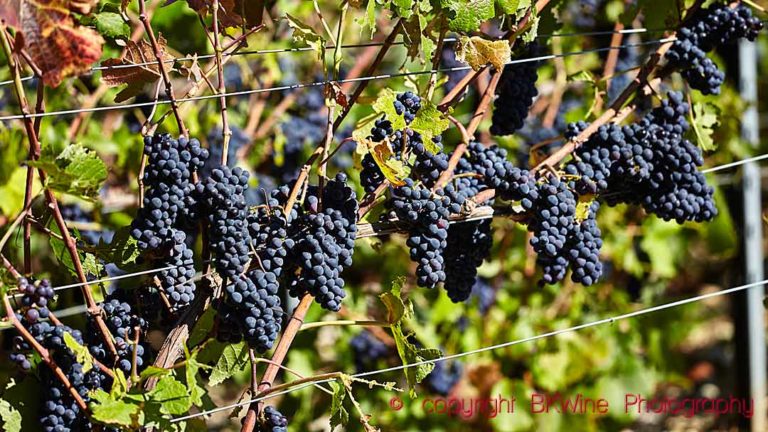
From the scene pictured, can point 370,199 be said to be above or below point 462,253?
above

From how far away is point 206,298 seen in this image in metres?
1.50

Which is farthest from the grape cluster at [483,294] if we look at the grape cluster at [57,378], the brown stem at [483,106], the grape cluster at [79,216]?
the grape cluster at [57,378]

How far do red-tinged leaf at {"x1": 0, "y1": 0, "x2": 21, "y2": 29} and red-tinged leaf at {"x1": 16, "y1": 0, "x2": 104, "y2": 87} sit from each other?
0.05ft

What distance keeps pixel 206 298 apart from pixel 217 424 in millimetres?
2339

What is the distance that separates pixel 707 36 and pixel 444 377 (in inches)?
61.7

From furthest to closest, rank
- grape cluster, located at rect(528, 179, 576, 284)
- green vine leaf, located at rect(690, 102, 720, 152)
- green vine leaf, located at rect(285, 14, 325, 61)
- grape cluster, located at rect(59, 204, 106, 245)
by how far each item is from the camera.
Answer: grape cluster, located at rect(59, 204, 106, 245)
green vine leaf, located at rect(690, 102, 720, 152)
grape cluster, located at rect(528, 179, 576, 284)
green vine leaf, located at rect(285, 14, 325, 61)

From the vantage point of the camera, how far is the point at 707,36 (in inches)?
72.4

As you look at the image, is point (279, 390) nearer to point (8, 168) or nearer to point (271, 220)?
point (271, 220)

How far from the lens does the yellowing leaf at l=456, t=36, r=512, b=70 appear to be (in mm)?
1501

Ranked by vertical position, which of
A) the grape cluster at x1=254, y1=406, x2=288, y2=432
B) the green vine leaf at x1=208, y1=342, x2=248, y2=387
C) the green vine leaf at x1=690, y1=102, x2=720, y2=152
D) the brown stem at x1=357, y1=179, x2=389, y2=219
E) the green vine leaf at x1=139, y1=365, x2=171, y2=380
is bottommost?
the grape cluster at x1=254, y1=406, x2=288, y2=432

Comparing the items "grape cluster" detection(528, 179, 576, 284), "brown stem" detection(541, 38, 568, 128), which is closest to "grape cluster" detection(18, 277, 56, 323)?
"grape cluster" detection(528, 179, 576, 284)

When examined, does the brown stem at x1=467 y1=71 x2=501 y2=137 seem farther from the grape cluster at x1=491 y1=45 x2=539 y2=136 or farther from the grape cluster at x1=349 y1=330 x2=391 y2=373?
the grape cluster at x1=349 y1=330 x2=391 y2=373

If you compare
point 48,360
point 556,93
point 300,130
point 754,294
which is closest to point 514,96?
point 48,360

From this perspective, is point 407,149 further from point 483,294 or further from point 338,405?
point 483,294
